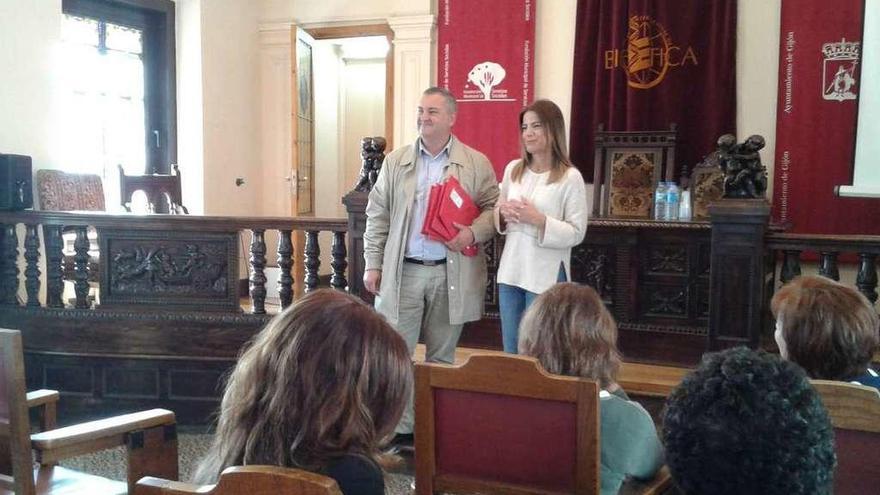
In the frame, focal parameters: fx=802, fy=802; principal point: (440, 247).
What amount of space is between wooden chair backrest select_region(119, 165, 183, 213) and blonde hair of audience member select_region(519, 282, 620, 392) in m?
4.60

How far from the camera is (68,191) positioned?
5273mm

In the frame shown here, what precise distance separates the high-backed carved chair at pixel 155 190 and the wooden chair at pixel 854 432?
16.7 ft

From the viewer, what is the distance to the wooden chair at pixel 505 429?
1.49 m

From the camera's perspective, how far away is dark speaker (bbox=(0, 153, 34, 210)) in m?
3.87

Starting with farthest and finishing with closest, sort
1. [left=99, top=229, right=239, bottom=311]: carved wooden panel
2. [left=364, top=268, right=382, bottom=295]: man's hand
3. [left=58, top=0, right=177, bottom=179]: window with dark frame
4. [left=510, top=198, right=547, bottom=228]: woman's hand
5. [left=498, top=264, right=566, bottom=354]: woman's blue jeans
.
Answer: [left=58, top=0, right=177, bottom=179]: window with dark frame < [left=99, top=229, right=239, bottom=311]: carved wooden panel < [left=364, top=268, right=382, bottom=295]: man's hand < [left=498, top=264, right=566, bottom=354]: woman's blue jeans < [left=510, top=198, right=547, bottom=228]: woman's hand

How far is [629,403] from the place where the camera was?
161 cm

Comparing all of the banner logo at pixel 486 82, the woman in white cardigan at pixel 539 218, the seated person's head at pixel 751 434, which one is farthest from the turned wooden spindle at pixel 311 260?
the banner logo at pixel 486 82

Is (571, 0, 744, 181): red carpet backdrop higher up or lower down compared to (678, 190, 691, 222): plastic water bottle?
higher up

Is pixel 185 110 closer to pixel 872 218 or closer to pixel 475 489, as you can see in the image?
pixel 872 218

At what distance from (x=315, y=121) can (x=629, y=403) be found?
20.2 ft

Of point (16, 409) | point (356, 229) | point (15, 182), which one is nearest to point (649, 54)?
point (356, 229)

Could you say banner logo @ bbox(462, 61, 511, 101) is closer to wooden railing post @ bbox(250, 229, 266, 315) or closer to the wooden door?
the wooden door

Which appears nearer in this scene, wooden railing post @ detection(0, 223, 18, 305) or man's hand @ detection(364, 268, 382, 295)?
man's hand @ detection(364, 268, 382, 295)

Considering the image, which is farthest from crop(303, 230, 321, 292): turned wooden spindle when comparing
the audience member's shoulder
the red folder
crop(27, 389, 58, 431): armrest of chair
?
the audience member's shoulder
